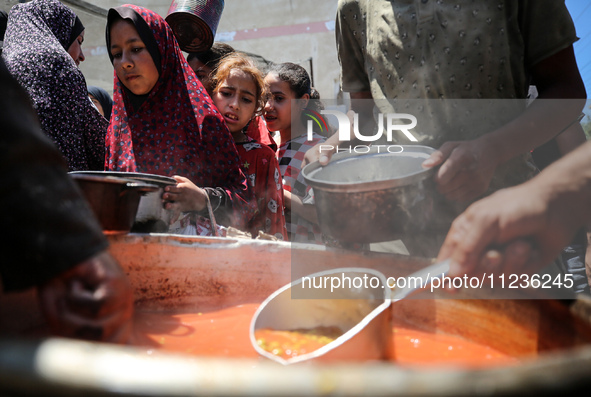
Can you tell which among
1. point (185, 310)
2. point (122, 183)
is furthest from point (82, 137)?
point (185, 310)

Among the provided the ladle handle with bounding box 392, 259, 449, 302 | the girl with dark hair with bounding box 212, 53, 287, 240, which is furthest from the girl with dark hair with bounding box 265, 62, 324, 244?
the ladle handle with bounding box 392, 259, 449, 302

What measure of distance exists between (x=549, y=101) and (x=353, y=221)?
818 mm

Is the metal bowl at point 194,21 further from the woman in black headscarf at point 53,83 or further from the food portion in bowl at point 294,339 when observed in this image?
the food portion in bowl at point 294,339

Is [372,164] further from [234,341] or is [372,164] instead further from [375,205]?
[234,341]

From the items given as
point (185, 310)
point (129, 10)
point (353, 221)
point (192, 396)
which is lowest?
point (185, 310)

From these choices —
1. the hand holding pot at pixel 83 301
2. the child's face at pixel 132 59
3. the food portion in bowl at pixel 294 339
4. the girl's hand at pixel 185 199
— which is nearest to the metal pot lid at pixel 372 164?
the food portion in bowl at pixel 294 339

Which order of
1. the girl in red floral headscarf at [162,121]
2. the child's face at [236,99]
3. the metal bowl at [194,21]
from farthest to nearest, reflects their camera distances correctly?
the metal bowl at [194,21]
the child's face at [236,99]
the girl in red floral headscarf at [162,121]

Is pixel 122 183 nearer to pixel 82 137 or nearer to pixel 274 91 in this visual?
pixel 82 137

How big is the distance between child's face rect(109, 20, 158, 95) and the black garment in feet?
5.90

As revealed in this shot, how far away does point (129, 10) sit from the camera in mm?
2248

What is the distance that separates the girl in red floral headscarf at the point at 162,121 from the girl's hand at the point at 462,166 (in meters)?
1.30

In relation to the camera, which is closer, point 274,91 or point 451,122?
point 451,122

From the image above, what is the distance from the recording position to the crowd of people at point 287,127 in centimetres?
60

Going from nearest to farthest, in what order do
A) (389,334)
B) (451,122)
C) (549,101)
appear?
(389,334) → (549,101) → (451,122)
